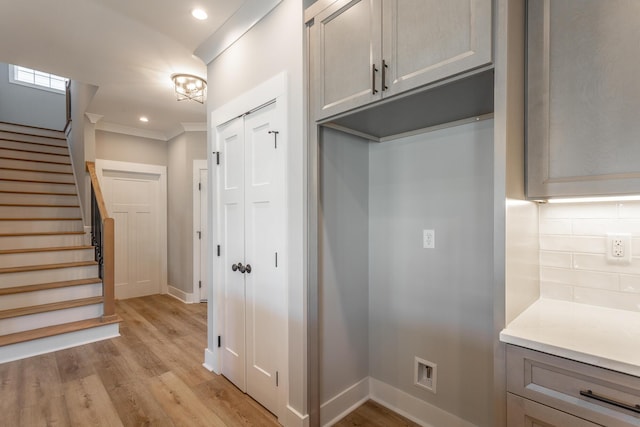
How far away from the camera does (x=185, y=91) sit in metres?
3.07

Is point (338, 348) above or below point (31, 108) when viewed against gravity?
below

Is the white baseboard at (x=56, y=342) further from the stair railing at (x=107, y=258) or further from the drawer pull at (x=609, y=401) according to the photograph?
the drawer pull at (x=609, y=401)

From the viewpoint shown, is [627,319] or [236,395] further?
[236,395]

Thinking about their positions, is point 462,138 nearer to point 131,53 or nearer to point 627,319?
point 627,319

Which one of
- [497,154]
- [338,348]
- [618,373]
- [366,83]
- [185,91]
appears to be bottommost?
[338,348]

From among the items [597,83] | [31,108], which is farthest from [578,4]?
[31,108]

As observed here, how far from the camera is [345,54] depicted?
1.53m

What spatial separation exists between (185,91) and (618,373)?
3.49 m

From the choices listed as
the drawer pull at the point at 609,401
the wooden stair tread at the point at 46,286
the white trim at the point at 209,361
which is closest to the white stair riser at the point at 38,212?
the wooden stair tread at the point at 46,286

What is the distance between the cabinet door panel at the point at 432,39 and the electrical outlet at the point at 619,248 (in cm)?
93

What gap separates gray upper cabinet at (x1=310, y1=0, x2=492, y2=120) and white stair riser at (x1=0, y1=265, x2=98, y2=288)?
3.50 meters

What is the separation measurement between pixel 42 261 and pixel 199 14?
10.8 feet

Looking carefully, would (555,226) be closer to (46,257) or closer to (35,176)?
(46,257)

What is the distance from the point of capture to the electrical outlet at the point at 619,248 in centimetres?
127
